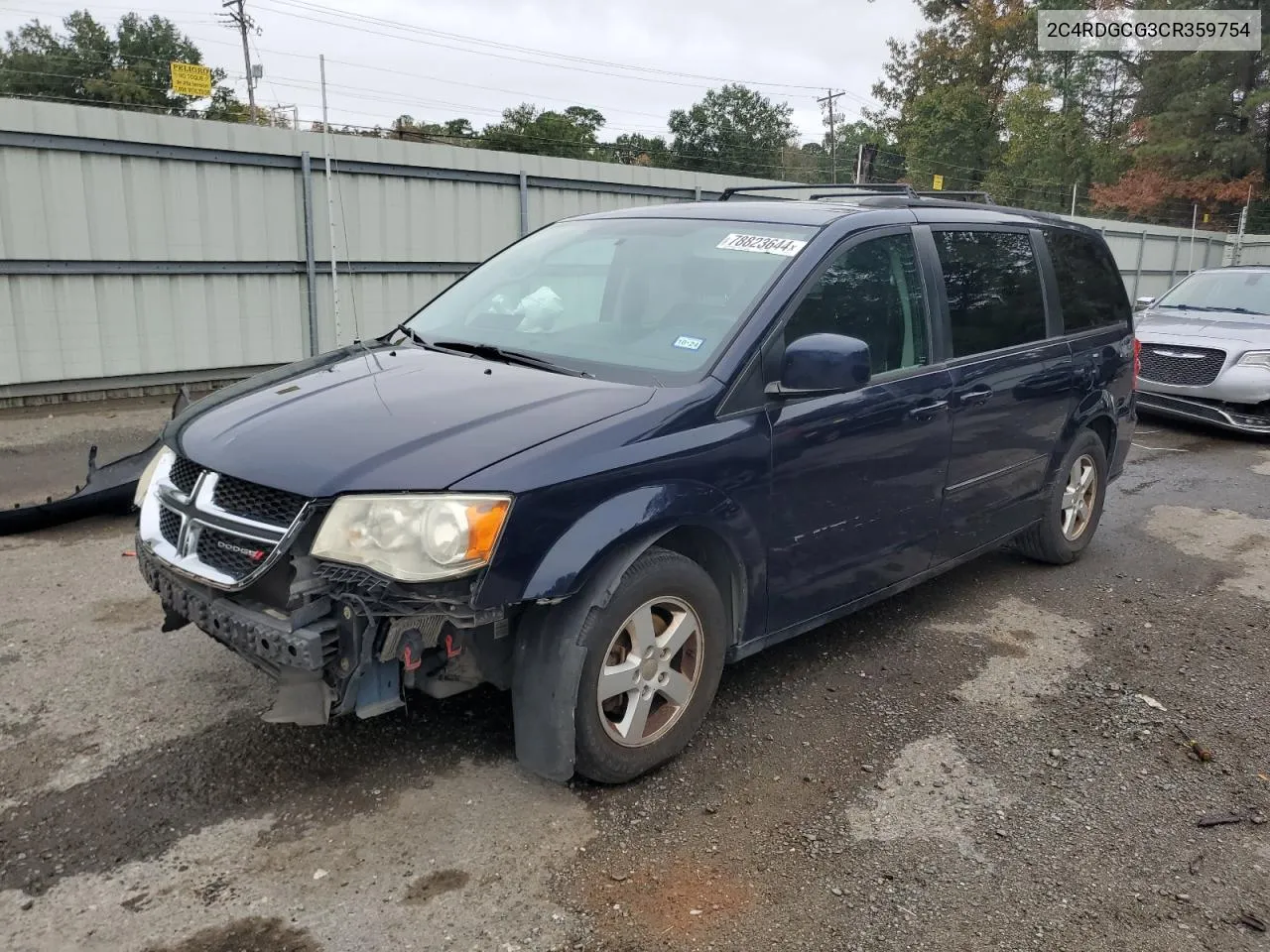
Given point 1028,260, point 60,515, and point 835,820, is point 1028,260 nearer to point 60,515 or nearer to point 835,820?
point 835,820

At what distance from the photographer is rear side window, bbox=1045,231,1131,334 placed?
17.0 ft

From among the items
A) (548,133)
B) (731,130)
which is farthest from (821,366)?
(731,130)

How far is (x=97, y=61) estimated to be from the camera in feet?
191

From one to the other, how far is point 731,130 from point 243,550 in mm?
64701

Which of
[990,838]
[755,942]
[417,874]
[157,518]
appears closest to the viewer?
[755,942]

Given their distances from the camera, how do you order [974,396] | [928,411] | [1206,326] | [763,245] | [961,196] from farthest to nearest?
[1206,326]
[961,196]
[974,396]
[928,411]
[763,245]

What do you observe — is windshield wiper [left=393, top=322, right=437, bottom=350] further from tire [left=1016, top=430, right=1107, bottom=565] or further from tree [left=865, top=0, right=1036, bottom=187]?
tree [left=865, top=0, right=1036, bottom=187]

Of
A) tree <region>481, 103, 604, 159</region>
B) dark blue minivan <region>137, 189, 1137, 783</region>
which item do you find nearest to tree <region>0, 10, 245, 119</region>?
tree <region>481, 103, 604, 159</region>

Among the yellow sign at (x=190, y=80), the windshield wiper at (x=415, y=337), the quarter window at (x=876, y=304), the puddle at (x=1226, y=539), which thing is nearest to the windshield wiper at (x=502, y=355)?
the windshield wiper at (x=415, y=337)

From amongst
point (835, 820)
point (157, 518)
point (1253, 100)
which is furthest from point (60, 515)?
point (1253, 100)

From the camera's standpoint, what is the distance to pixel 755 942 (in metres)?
2.52

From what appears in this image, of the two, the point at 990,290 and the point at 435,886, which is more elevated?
the point at 990,290

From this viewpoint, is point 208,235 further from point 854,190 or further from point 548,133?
point 548,133

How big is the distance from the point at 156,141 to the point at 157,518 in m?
7.19
